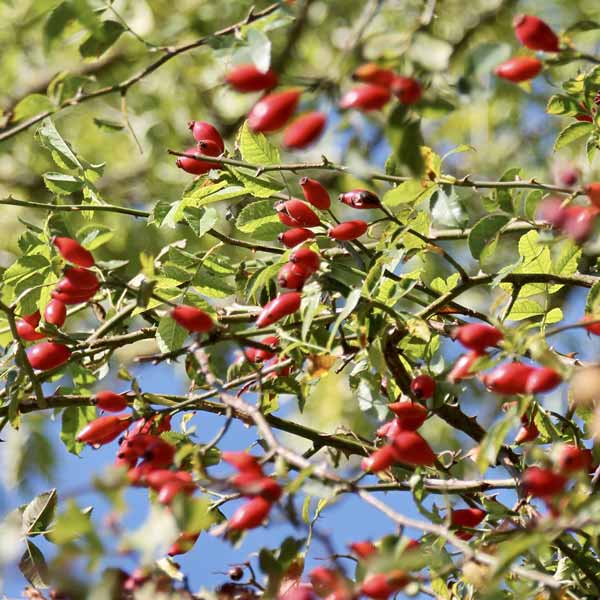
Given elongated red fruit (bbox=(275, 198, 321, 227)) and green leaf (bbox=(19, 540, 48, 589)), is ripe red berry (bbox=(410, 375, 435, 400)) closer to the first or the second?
elongated red fruit (bbox=(275, 198, 321, 227))

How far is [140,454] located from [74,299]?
307mm

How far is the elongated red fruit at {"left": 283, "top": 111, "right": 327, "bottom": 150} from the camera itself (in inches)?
41.9

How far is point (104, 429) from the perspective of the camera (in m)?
1.36

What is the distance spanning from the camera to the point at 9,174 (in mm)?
5633

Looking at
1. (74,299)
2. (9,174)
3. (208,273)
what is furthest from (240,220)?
(9,174)

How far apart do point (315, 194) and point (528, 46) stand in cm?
44

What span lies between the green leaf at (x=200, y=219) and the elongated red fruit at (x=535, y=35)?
0.55 m

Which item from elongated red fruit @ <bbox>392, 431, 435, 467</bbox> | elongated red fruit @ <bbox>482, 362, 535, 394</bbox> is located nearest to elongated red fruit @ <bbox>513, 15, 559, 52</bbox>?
elongated red fruit @ <bbox>482, 362, 535, 394</bbox>

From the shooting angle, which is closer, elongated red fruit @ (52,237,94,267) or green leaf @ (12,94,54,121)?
green leaf @ (12,94,54,121)

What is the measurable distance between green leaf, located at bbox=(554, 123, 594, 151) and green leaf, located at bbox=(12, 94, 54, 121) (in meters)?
0.77

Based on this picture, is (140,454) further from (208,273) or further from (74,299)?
(208,273)

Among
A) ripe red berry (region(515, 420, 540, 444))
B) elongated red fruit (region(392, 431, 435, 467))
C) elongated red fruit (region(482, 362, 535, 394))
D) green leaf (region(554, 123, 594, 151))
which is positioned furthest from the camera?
green leaf (region(554, 123, 594, 151))

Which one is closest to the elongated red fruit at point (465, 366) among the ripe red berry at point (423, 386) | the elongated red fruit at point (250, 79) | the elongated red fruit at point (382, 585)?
the ripe red berry at point (423, 386)

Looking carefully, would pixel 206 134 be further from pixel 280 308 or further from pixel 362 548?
pixel 362 548
